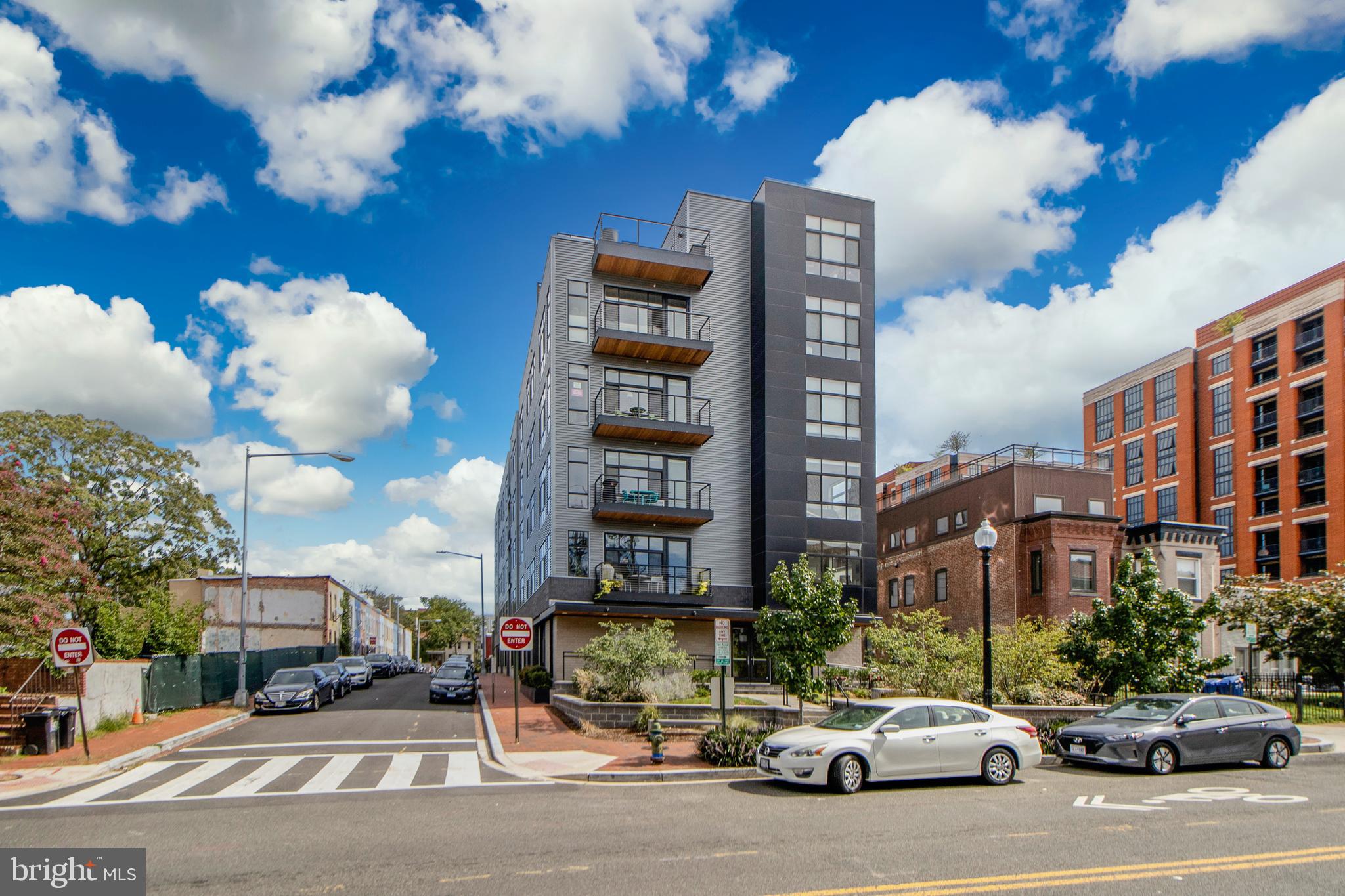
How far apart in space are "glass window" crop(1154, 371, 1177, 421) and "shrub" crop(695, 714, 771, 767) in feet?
220

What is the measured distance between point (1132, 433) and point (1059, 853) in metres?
74.2

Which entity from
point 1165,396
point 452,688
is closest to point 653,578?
point 452,688

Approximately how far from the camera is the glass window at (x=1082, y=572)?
1351 inches

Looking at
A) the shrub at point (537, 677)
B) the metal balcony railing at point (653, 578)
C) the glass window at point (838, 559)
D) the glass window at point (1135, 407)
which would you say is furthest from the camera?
the glass window at point (1135, 407)

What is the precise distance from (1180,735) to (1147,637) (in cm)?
538

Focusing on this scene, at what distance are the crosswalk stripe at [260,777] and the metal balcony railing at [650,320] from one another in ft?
62.4

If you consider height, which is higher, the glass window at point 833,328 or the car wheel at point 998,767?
the glass window at point 833,328

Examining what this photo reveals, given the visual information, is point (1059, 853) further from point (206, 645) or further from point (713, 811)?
point (206, 645)

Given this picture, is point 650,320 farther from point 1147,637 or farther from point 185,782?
point 185,782

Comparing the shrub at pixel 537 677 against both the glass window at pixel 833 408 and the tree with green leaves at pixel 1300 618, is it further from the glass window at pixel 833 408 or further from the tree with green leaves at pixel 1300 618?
the tree with green leaves at pixel 1300 618

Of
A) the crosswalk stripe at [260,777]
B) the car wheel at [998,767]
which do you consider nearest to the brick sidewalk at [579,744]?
the crosswalk stripe at [260,777]

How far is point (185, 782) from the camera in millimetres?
15391

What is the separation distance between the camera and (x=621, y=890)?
8523 mm

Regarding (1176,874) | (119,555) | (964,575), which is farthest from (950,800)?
(119,555)
